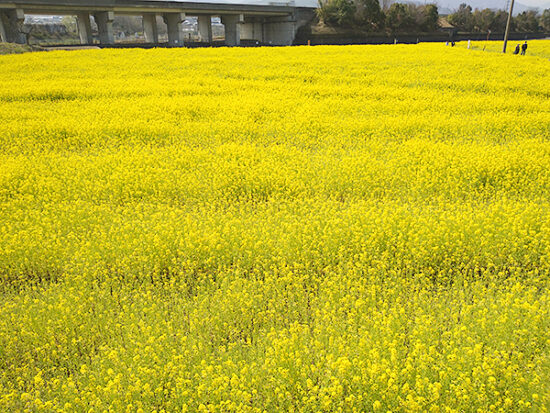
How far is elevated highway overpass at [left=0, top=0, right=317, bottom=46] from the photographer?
124 feet

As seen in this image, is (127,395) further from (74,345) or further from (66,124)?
(66,124)

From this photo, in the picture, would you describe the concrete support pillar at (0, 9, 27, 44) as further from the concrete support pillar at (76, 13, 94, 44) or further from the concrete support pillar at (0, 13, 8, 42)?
the concrete support pillar at (76, 13, 94, 44)

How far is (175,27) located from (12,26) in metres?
17.1

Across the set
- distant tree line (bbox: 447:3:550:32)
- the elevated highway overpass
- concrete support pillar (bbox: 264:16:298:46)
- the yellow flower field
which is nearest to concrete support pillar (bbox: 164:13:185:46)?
the elevated highway overpass

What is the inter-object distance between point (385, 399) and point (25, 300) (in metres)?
3.71

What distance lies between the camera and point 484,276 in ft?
15.0

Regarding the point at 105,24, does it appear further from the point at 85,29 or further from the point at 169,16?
the point at 169,16

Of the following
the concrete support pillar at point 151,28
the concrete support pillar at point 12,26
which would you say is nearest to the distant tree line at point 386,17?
the concrete support pillar at point 151,28

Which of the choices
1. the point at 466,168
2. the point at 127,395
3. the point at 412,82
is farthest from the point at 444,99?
the point at 127,395

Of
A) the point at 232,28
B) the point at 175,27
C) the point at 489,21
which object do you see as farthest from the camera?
the point at 489,21

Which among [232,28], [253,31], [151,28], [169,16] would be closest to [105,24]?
[169,16]

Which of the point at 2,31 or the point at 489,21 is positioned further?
the point at 489,21

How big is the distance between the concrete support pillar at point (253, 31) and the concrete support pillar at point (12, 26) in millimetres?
32566

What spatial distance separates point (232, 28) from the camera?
170 feet
